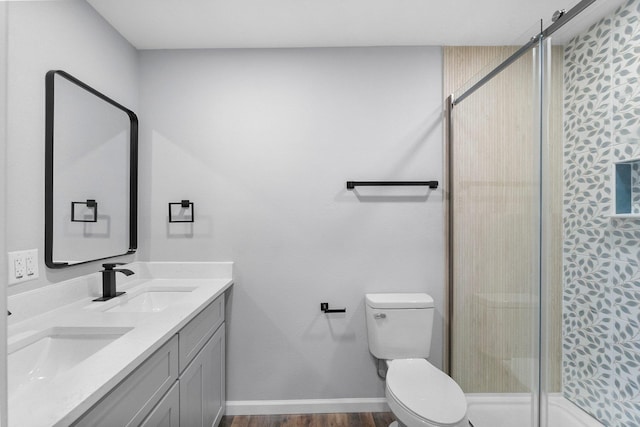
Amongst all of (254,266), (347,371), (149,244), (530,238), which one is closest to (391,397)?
(347,371)

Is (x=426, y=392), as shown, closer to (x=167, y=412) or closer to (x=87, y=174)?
(x=167, y=412)

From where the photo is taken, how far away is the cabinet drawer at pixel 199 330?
55.5 inches

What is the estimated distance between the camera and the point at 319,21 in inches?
75.0

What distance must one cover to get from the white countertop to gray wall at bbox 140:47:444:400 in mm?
160

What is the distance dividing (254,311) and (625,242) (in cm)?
189

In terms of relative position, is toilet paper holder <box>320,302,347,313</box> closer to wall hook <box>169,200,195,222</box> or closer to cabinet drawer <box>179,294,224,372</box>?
cabinet drawer <box>179,294,224,372</box>

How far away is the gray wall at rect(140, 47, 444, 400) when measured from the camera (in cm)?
218

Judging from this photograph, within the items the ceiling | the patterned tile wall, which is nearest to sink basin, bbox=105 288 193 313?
the ceiling

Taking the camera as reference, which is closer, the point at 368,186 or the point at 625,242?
the point at 625,242

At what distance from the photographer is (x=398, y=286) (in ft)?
7.15

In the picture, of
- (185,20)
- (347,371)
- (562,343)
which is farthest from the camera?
(347,371)

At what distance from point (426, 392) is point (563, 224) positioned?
97cm

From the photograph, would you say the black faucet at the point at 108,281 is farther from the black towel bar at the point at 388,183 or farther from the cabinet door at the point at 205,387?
the black towel bar at the point at 388,183

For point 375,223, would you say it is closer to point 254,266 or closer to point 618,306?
point 254,266
